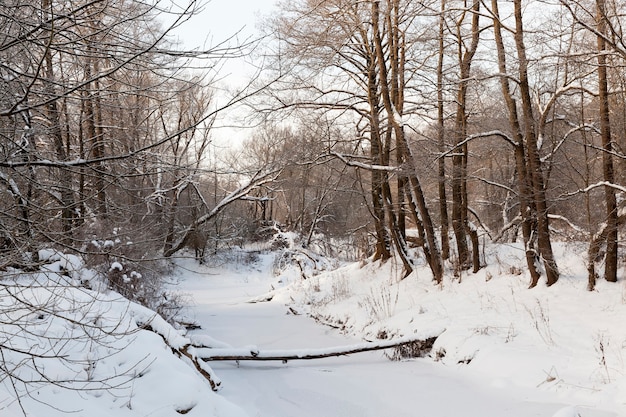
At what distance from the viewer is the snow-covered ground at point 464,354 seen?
5793 mm

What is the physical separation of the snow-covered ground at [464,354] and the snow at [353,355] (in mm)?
26

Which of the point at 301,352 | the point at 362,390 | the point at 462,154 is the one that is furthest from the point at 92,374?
the point at 462,154

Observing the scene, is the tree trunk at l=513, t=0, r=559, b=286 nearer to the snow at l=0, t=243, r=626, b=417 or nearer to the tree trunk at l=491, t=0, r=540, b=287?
the tree trunk at l=491, t=0, r=540, b=287

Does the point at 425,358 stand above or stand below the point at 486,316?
below

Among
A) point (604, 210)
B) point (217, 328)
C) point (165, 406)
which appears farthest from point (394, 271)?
point (165, 406)

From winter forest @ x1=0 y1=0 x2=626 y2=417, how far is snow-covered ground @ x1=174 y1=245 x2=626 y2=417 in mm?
43

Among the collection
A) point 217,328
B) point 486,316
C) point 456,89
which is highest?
point 456,89

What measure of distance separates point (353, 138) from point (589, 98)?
719 centimetres

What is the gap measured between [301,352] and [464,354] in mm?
2559

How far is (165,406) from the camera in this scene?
15.0ft

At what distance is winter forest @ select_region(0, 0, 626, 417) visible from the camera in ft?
10.1

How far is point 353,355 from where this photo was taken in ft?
29.5

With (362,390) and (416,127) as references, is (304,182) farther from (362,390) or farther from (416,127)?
(362,390)

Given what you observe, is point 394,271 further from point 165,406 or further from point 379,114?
point 165,406
